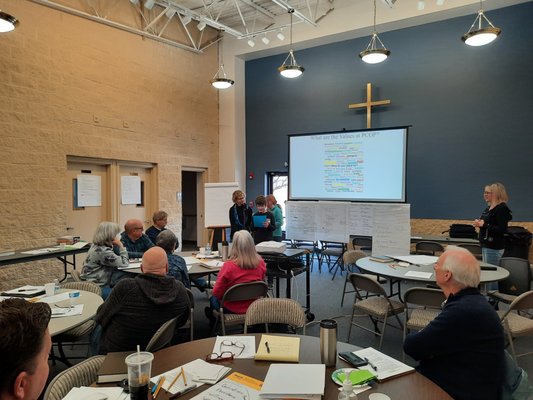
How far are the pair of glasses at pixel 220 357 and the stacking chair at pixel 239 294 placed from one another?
1287 mm

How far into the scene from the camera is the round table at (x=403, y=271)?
341cm

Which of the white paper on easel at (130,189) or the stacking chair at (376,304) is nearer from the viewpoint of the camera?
the stacking chair at (376,304)

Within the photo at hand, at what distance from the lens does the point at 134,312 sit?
2250mm

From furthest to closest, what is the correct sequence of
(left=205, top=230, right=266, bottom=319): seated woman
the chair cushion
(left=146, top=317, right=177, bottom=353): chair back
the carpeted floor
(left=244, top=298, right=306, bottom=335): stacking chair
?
the carpeted floor, (left=205, top=230, right=266, bottom=319): seated woman, the chair cushion, (left=244, top=298, right=306, bottom=335): stacking chair, (left=146, top=317, right=177, bottom=353): chair back

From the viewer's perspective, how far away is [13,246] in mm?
5480

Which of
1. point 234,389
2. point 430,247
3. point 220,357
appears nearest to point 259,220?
point 430,247

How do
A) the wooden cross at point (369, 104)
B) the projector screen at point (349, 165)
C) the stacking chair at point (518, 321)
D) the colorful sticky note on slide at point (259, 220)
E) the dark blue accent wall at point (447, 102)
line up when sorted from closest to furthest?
the stacking chair at point (518, 321) < the projector screen at point (349, 165) < the colorful sticky note on slide at point (259, 220) < the dark blue accent wall at point (447, 102) < the wooden cross at point (369, 104)

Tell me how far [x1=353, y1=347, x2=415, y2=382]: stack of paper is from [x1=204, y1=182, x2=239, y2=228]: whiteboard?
5.87 metres

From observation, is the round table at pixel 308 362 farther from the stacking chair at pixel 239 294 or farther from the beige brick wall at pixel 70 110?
the beige brick wall at pixel 70 110

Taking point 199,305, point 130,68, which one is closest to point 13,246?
point 199,305

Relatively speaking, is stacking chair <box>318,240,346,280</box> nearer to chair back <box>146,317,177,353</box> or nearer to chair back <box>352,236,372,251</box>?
chair back <box>352,236,372,251</box>

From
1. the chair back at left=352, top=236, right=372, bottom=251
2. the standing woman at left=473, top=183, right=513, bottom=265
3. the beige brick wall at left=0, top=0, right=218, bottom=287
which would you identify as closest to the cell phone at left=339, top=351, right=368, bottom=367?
the standing woman at left=473, top=183, right=513, bottom=265

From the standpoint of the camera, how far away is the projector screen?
5703 millimetres

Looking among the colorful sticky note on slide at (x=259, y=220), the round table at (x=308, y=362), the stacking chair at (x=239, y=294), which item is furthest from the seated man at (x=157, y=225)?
the round table at (x=308, y=362)
